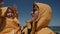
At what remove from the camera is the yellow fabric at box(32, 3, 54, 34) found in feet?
7.95

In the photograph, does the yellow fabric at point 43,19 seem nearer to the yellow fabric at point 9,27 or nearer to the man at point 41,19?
the man at point 41,19

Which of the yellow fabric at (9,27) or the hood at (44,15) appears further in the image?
the yellow fabric at (9,27)

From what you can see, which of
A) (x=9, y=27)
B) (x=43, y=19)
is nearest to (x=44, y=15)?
(x=43, y=19)

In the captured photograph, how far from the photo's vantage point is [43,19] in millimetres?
2412

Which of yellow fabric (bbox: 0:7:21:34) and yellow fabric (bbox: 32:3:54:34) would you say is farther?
yellow fabric (bbox: 0:7:21:34)

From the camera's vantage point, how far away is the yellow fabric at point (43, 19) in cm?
242

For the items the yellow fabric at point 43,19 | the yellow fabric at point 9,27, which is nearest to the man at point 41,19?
the yellow fabric at point 43,19

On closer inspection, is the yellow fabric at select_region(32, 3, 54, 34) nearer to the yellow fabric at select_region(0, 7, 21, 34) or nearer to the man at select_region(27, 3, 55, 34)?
the man at select_region(27, 3, 55, 34)

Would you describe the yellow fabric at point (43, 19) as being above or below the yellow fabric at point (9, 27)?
above

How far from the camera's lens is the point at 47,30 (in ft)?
7.97

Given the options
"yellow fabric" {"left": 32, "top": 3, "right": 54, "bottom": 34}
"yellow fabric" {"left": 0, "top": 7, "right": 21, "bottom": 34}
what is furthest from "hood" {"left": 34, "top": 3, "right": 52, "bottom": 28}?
"yellow fabric" {"left": 0, "top": 7, "right": 21, "bottom": 34}

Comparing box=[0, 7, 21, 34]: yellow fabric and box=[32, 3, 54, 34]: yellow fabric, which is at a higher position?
box=[32, 3, 54, 34]: yellow fabric

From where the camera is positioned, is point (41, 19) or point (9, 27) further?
point (9, 27)

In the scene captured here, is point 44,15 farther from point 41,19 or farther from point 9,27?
point 9,27
